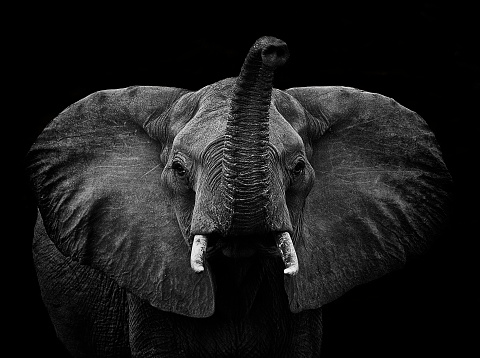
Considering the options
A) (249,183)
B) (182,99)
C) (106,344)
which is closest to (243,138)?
(249,183)

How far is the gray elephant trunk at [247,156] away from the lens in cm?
453

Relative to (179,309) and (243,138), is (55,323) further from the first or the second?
(243,138)

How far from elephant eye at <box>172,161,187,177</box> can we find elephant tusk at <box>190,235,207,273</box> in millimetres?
376

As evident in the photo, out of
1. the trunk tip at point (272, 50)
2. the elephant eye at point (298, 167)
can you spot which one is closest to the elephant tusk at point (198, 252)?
the elephant eye at point (298, 167)

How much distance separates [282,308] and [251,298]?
16 cm

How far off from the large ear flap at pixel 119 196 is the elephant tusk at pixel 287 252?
1.93 ft

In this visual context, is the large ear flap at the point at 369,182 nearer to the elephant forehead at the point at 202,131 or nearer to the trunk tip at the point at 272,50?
the elephant forehead at the point at 202,131

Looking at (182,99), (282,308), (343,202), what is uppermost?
(182,99)

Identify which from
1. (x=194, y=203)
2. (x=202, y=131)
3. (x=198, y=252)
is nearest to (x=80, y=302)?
(x=194, y=203)

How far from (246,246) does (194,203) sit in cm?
28

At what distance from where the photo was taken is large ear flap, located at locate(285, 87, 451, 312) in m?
5.49

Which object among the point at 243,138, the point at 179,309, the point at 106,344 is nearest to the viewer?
the point at 243,138

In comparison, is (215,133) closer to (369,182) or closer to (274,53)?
(274,53)

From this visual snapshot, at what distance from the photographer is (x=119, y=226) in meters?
5.40
